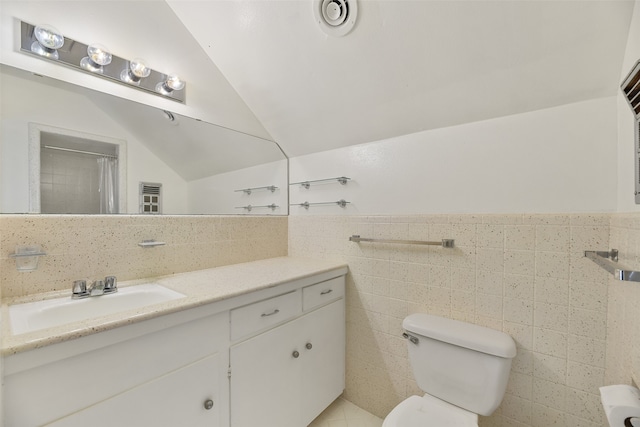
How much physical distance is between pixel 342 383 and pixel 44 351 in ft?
5.20

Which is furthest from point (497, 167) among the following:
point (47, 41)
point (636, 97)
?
point (47, 41)

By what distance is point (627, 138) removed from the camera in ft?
3.02

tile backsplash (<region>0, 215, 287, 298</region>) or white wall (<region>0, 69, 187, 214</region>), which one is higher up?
white wall (<region>0, 69, 187, 214</region>)

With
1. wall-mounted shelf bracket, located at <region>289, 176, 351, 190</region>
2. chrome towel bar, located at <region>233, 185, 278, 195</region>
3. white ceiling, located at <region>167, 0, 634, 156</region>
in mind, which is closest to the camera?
white ceiling, located at <region>167, 0, 634, 156</region>

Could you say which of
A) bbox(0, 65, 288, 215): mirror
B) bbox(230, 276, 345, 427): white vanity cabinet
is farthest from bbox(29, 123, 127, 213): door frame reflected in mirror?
bbox(230, 276, 345, 427): white vanity cabinet

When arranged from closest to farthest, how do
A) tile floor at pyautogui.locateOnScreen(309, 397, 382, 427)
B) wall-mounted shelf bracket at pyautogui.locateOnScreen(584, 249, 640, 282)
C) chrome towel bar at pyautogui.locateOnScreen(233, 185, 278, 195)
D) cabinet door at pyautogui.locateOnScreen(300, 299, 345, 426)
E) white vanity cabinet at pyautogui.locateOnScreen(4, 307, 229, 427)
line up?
wall-mounted shelf bracket at pyautogui.locateOnScreen(584, 249, 640, 282) < white vanity cabinet at pyautogui.locateOnScreen(4, 307, 229, 427) < cabinet door at pyautogui.locateOnScreen(300, 299, 345, 426) < tile floor at pyautogui.locateOnScreen(309, 397, 382, 427) < chrome towel bar at pyautogui.locateOnScreen(233, 185, 278, 195)

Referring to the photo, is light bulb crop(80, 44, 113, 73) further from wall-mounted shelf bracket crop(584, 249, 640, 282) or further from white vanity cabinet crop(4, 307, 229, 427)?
wall-mounted shelf bracket crop(584, 249, 640, 282)

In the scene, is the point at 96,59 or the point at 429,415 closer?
the point at 429,415

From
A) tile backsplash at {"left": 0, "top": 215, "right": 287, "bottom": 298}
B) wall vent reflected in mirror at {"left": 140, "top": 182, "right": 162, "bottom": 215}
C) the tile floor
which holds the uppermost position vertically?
wall vent reflected in mirror at {"left": 140, "top": 182, "right": 162, "bottom": 215}

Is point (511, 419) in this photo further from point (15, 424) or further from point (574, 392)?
point (15, 424)

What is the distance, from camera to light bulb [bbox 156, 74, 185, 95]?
1490 millimetres

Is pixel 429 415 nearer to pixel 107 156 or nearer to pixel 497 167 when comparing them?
pixel 497 167

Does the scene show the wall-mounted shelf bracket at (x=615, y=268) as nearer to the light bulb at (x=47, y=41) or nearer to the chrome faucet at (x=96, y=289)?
the chrome faucet at (x=96, y=289)

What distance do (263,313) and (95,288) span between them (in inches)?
29.0
